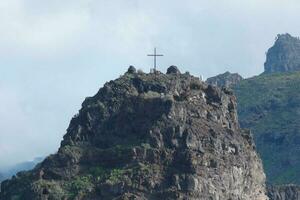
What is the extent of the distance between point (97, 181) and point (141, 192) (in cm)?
428

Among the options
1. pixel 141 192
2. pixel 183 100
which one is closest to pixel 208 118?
pixel 183 100

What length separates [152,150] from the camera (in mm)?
140375

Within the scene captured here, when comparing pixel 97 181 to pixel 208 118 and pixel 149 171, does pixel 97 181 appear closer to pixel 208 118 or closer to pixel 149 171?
pixel 149 171

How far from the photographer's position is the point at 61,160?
143125mm

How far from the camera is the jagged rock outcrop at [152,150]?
455 ft

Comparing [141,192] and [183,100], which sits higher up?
[183,100]

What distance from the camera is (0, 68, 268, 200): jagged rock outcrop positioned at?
455 ft

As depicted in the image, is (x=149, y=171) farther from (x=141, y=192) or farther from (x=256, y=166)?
(x=256, y=166)

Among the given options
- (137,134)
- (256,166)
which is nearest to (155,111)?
(137,134)

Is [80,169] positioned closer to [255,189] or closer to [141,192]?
[141,192]

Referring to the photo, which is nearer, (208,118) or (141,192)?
(141,192)

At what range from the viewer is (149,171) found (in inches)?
5468

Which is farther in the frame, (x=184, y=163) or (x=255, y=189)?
(x=255, y=189)

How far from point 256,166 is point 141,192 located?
16795 millimetres
